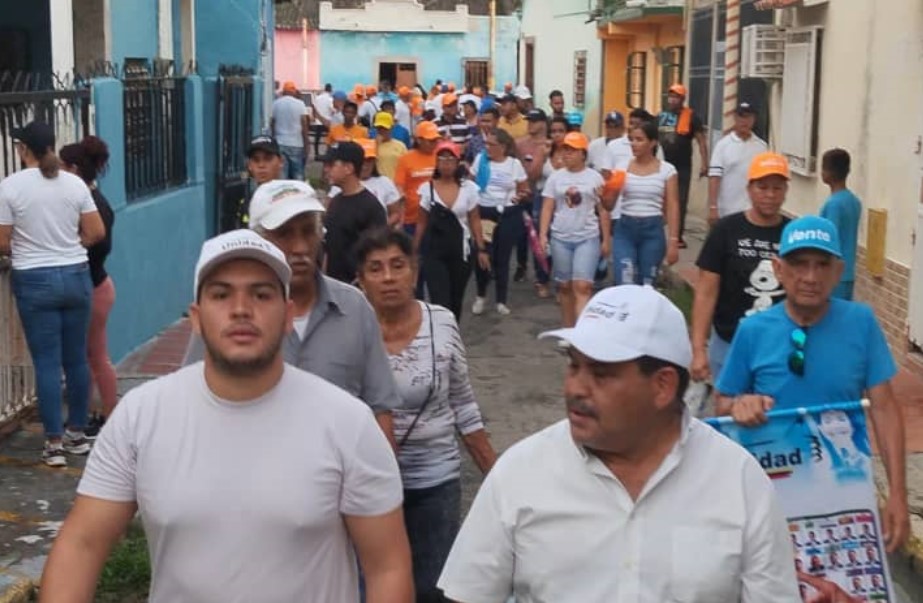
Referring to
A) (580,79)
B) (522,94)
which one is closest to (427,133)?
(522,94)

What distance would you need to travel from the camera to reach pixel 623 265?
37.2 ft

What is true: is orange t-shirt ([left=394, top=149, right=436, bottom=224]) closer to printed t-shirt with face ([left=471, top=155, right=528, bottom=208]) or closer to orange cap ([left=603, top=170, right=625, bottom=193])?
printed t-shirt with face ([left=471, top=155, right=528, bottom=208])

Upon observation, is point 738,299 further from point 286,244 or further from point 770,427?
point 286,244

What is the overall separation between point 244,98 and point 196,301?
606 inches

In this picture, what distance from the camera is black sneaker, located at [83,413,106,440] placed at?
8.81 metres

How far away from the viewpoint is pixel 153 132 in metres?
13.2

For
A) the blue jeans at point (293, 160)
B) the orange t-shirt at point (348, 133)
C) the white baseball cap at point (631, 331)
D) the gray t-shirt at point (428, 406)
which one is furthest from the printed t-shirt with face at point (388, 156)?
the white baseball cap at point (631, 331)

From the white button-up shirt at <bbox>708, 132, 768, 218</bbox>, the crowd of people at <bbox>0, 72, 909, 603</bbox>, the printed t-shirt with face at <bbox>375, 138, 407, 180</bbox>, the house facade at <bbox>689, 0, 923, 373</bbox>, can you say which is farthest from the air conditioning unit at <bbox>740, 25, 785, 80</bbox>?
the crowd of people at <bbox>0, 72, 909, 603</bbox>

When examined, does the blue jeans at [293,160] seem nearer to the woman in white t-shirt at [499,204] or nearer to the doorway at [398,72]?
the woman in white t-shirt at [499,204]

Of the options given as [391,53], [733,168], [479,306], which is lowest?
[479,306]

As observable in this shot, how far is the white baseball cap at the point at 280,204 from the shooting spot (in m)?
4.42

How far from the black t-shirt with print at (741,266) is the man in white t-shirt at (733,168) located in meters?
6.91

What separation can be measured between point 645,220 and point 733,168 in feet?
8.17

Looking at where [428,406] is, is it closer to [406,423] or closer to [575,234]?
[406,423]
